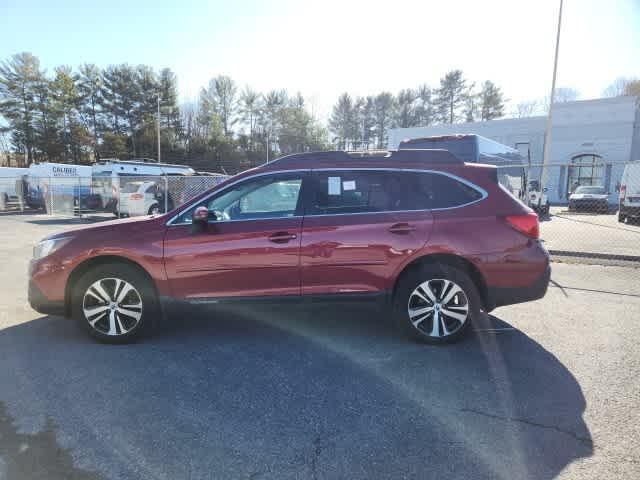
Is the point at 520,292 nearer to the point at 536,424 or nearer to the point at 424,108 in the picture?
the point at 536,424

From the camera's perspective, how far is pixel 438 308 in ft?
12.5

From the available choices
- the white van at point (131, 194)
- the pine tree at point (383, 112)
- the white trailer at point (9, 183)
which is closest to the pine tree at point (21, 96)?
the white trailer at point (9, 183)

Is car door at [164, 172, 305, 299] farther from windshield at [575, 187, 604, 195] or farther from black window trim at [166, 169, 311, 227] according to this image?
windshield at [575, 187, 604, 195]

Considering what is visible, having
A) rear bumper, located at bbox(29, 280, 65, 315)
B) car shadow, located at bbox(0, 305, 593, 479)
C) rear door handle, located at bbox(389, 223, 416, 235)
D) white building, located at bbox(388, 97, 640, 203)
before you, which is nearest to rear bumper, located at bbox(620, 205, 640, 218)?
white building, located at bbox(388, 97, 640, 203)

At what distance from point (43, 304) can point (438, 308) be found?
12.6 feet

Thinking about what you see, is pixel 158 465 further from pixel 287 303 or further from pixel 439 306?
pixel 439 306

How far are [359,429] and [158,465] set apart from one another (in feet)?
3.95

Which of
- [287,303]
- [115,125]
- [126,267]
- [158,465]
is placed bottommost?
[158,465]

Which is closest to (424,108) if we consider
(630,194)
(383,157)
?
(630,194)

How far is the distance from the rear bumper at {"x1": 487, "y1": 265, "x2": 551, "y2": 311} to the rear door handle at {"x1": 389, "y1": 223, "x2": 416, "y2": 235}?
0.97 metres

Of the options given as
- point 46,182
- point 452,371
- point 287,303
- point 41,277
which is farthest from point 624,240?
point 46,182

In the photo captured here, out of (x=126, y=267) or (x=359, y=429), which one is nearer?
(x=359, y=429)

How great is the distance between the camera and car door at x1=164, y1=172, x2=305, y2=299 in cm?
374

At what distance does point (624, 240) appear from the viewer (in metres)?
11.0
